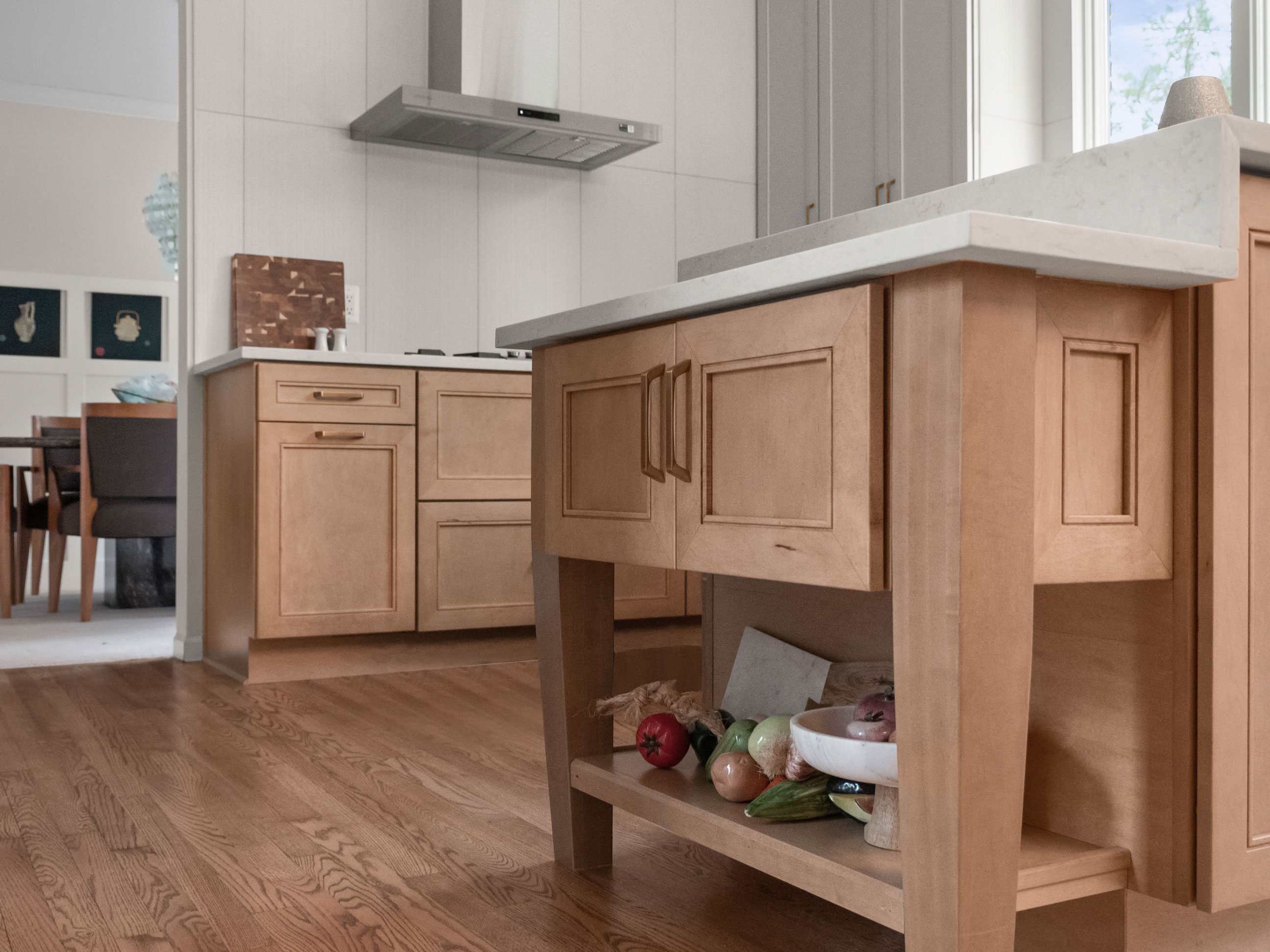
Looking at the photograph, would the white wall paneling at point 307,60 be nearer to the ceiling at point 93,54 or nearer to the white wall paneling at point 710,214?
the white wall paneling at point 710,214

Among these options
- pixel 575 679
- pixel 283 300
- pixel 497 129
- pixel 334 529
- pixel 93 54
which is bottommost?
pixel 575 679

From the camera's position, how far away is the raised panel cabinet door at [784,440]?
104cm

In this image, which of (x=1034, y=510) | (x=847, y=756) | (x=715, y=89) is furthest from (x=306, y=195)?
(x=1034, y=510)

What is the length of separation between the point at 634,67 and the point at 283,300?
5.29ft

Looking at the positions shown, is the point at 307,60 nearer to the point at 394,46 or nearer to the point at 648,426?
the point at 394,46

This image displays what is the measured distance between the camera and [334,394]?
3.29 meters

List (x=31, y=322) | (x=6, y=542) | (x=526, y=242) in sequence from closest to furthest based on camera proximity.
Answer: (x=526, y=242)
(x=6, y=542)
(x=31, y=322)

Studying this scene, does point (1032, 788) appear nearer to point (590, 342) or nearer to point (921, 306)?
point (921, 306)

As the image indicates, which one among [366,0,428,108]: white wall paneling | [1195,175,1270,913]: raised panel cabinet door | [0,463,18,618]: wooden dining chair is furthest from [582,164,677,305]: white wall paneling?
[1195,175,1270,913]: raised panel cabinet door

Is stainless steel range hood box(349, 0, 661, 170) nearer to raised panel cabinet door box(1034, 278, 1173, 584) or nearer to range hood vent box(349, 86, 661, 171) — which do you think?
range hood vent box(349, 86, 661, 171)

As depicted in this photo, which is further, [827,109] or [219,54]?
[827,109]

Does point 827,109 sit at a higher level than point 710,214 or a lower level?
higher

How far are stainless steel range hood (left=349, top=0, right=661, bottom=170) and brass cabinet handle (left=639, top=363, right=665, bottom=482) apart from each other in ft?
8.16

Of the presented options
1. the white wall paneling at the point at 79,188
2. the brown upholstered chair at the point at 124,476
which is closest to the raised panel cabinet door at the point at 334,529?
the brown upholstered chair at the point at 124,476
